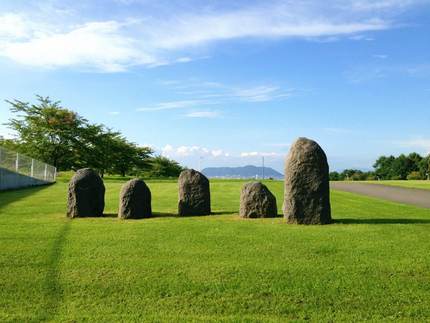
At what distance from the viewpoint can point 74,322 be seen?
5.54 metres

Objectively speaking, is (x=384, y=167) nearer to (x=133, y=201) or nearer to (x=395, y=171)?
(x=395, y=171)

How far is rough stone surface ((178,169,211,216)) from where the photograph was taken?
13469 mm

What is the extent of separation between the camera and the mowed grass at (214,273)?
5.90 meters

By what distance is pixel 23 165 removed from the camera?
30141 millimetres

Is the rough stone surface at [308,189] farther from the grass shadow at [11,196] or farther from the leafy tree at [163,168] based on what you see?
the leafy tree at [163,168]

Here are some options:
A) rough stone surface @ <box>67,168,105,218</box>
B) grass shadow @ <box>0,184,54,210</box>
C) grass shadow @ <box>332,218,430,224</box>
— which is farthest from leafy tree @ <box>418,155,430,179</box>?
rough stone surface @ <box>67,168,105,218</box>

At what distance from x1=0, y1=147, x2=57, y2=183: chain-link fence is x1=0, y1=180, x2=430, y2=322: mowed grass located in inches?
650

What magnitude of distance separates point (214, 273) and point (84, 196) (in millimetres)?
7062

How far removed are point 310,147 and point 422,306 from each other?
614 cm

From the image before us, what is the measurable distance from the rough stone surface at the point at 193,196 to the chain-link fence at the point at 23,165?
1564 centimetres

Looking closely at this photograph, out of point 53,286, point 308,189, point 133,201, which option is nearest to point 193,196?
point 133,201

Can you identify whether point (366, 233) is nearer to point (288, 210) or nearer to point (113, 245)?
point (288, 210)

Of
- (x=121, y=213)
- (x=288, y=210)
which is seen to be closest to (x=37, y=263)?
(x=121, y=213)

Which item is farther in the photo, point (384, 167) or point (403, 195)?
point (384, 167)
